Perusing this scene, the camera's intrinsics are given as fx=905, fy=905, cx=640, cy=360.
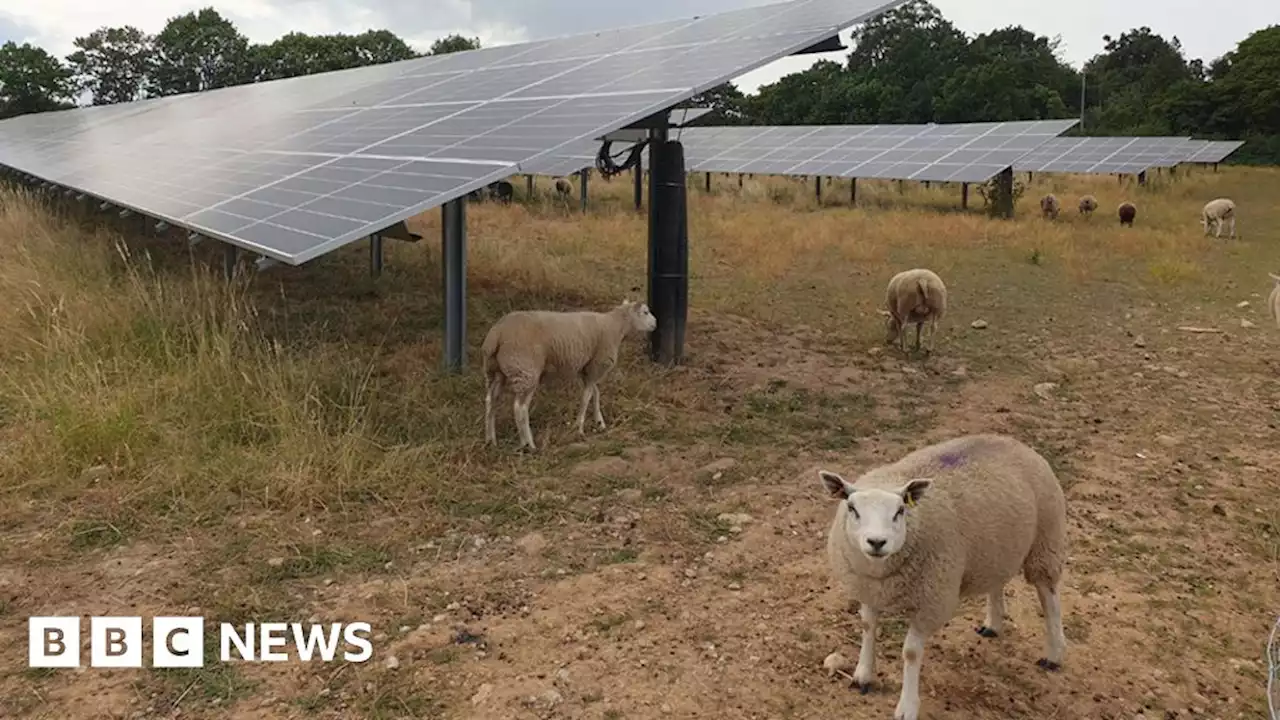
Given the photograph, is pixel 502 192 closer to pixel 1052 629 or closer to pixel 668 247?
pixel 668 247

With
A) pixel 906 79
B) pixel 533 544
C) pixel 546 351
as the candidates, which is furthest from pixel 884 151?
pixel 906 79

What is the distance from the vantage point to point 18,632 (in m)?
4.20

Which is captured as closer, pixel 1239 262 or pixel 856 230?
pixel 1239 262

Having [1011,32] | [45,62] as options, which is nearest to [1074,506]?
[45,62]

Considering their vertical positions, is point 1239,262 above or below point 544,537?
above

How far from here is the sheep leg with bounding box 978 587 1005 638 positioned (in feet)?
14.0

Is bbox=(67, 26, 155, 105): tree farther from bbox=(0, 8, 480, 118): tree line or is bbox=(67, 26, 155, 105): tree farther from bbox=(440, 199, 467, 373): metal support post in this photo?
bbox=(440, 199, 467, 373): metal support post

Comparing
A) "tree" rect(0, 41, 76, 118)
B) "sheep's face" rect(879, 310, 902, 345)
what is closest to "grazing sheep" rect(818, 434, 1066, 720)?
"sheep's face" rect(879, 310, 902, 345)

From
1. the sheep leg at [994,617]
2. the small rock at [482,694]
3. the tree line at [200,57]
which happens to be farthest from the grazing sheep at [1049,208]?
the tree line at [200,57]

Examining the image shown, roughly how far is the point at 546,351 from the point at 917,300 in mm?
4622

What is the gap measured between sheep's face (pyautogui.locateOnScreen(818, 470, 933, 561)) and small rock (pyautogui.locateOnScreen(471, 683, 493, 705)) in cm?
161

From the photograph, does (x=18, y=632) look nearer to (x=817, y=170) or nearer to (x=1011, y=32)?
(x=817, y=170)

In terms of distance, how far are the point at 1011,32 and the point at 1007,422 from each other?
272 ft

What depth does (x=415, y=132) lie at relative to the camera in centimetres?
958
